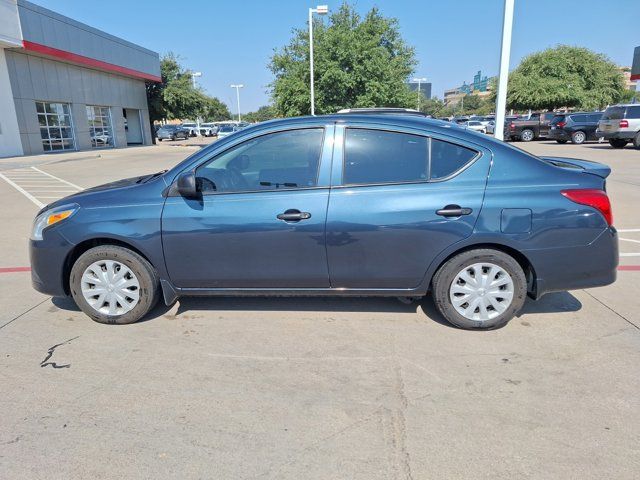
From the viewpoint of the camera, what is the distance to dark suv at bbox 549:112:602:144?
24.6 m

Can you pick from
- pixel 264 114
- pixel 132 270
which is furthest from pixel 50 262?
pixel 264 114

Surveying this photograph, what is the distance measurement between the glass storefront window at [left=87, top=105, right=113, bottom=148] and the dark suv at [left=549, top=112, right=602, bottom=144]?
28.3 m

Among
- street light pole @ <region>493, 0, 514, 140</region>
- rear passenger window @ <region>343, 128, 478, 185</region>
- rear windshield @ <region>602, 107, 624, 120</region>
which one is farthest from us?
rear windshield @ <region>602, 107, 624, 120</region>

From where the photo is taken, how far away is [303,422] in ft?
8.61

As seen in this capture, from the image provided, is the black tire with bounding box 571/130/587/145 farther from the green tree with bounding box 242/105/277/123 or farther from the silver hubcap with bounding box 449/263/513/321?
the silver hubcap with bounding box 449/263/513/321

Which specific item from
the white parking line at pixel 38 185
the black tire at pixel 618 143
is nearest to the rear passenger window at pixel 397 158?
the white parking line at pixel 38 185

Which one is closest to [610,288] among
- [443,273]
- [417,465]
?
[443,273]

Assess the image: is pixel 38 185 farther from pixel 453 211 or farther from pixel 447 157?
pixel 453 211

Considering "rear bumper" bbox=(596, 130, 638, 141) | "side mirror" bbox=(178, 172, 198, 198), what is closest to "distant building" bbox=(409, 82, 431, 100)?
"rear bumper" bbox=(596, 130, 638, 141)

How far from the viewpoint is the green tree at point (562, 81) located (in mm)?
39125

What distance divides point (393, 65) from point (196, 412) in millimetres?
25629

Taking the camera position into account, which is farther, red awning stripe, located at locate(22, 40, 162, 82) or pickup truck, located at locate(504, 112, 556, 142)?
pickup truck, located at locate(504, 112, 556, 142)

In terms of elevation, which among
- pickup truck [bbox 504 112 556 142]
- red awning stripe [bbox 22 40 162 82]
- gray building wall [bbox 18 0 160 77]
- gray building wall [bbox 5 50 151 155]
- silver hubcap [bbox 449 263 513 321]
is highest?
gray building wall [bbox 18 0 160 77]

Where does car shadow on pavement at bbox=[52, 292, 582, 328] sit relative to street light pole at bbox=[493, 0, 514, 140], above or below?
below
